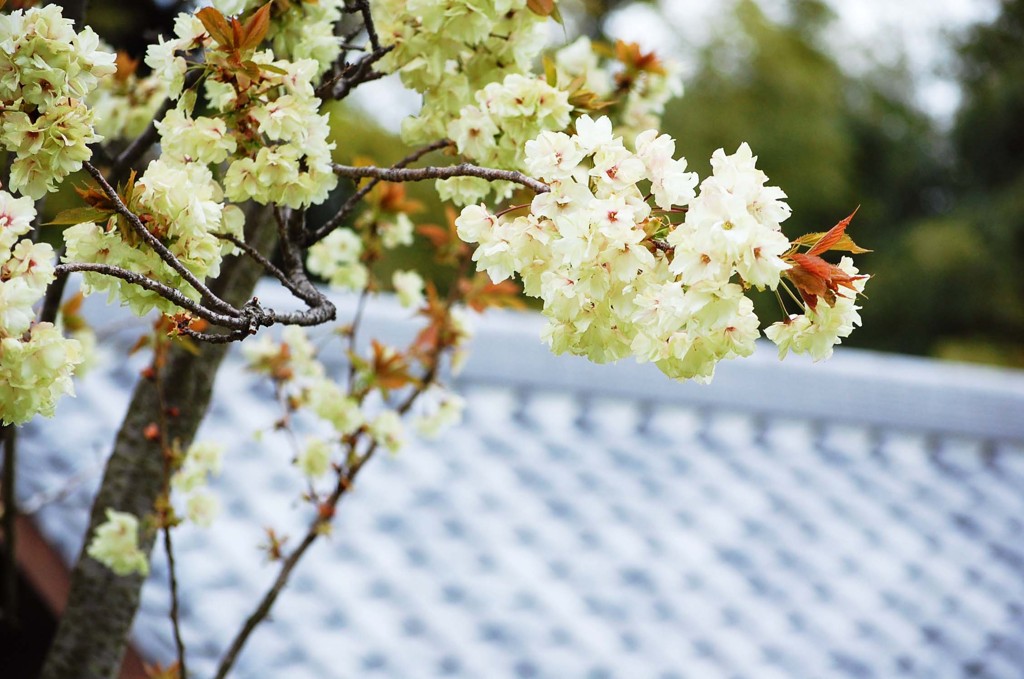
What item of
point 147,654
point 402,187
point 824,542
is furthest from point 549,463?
point 402,187

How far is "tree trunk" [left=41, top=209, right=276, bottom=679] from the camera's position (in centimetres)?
79

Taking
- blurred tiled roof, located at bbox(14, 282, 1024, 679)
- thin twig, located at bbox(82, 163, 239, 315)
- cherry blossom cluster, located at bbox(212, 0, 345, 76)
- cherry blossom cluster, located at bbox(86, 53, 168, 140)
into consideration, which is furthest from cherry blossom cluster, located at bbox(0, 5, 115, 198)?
blurred tiled roof, located at bbox(14, 282, 1024, 679)

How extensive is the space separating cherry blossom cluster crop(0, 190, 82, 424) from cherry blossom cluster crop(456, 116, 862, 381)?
0.21 m

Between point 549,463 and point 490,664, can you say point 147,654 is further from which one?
point 549,463

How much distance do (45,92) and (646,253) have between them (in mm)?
320

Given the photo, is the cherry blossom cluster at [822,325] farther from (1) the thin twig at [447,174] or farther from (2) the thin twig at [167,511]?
(2) the thin twig at [167,511]

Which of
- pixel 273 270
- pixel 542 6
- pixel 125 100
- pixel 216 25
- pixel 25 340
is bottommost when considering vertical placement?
pixel 25 340

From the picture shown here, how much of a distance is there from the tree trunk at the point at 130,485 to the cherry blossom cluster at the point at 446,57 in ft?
0.64

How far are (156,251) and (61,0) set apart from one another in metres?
0.47

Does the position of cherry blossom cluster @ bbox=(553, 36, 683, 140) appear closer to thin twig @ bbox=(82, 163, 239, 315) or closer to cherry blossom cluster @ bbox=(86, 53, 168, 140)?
cherry blossom cluster @ bbox=(86, 53, 168, 140)

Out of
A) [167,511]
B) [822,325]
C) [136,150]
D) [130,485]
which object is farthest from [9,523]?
[822,325]

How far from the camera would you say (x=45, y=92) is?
1.57 feet

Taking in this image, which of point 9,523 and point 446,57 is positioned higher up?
point 446,57

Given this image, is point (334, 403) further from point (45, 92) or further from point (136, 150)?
point (45, 92)
